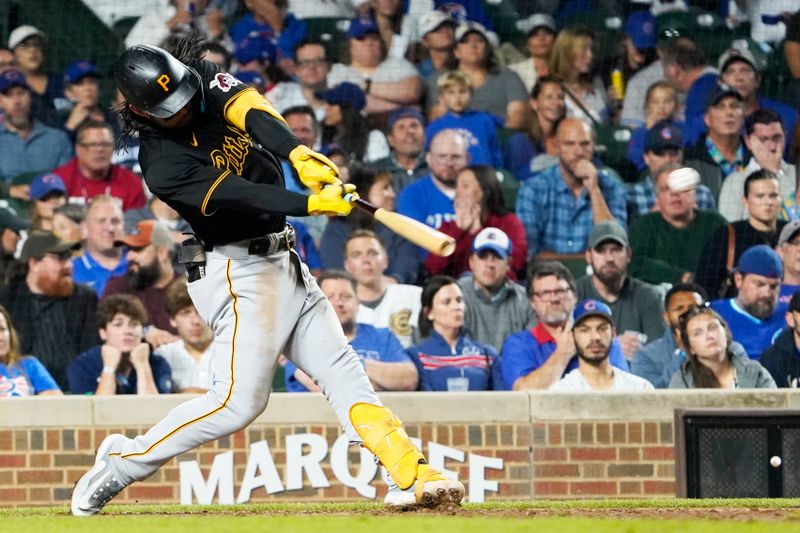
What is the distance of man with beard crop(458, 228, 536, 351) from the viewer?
838cm

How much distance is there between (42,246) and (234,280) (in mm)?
4265

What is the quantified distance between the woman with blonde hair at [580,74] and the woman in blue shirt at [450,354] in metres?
1.87

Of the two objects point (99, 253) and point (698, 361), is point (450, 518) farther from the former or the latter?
point (99, 253)

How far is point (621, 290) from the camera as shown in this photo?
332 inches

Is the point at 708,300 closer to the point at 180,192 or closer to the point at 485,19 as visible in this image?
the point at 485,19

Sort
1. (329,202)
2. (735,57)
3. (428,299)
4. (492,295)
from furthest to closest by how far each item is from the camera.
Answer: (735,57) < (492,295) < (428,299) < (329,202)

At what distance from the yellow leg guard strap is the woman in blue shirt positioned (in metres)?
3.55

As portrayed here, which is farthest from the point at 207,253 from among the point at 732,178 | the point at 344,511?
the point at 732,178

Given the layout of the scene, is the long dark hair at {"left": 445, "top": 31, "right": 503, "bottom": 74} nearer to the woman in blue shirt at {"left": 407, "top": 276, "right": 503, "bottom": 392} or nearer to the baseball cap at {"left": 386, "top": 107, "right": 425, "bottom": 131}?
the baseball cap at {"left": 386, "top": 107, "right": 425, "bottom": 131}

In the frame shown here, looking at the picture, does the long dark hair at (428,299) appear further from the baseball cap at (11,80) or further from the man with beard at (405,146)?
the baseball cap at (11,80)

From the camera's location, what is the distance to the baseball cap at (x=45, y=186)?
891 cm

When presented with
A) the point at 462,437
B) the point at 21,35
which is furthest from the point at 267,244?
the point at 21,35

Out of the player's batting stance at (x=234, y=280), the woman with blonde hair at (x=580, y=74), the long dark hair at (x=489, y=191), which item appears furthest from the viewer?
the woman with blonde hair at (x=580, y=74)

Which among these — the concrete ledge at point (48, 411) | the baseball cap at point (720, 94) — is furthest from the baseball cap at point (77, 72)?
the baseball cap at point (720, 94)
